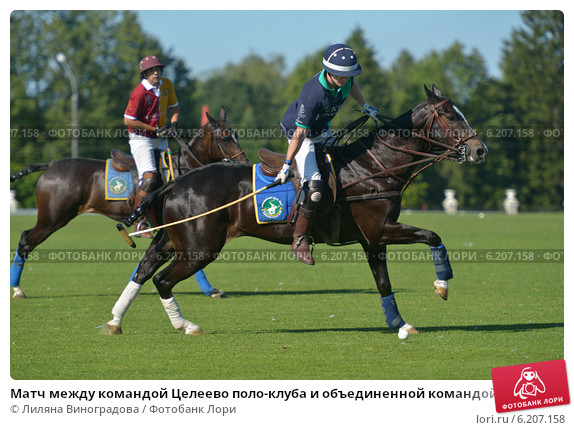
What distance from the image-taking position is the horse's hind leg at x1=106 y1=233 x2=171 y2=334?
34.5 feet

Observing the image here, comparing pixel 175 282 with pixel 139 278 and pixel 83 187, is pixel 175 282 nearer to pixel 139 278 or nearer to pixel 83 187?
pixel 139 278

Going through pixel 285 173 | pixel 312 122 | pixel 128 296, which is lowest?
pixel 128 296

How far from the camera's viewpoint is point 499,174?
70000mm

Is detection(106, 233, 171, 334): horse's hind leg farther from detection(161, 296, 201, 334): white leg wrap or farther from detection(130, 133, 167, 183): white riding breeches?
detection(130, 133, 167, 183): white riding breeches

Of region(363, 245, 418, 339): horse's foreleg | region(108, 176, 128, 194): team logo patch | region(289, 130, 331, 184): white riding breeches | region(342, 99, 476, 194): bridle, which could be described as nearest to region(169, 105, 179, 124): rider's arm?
region(108, 176, 128, 194): team logo patch

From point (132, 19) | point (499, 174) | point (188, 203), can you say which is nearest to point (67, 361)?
point (188, 203)

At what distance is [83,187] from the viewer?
574 inches

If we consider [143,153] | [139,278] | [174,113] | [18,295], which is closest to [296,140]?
[139,278]

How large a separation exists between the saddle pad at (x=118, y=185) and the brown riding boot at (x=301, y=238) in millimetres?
4941

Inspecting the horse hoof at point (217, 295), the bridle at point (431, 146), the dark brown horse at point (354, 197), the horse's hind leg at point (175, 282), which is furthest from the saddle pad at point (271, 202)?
the horse hoof at point (217, 295)

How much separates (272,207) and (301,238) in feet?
1.83

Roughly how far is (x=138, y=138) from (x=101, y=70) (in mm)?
62598
